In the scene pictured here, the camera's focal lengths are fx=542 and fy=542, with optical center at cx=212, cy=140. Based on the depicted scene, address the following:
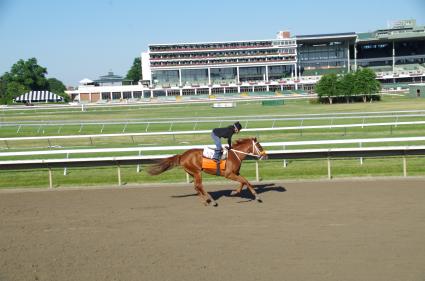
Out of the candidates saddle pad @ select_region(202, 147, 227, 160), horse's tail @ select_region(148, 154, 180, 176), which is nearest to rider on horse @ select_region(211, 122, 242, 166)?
saddle pad @ select_region(202, 147, 227, 160)

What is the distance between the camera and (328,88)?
63406 millimetres

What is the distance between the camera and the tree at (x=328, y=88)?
208ft

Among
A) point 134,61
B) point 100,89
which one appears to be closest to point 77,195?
point 100,89

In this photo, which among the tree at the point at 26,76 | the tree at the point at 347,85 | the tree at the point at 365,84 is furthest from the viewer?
the tree at the point at 26,76

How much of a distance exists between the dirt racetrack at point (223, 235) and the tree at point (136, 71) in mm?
136215

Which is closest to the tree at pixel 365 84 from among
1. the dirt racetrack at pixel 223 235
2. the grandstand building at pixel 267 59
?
the grandstand building at pixel 267 59

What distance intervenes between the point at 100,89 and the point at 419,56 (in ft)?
204

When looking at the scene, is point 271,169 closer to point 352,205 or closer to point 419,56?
point 352,205

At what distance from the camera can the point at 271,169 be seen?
14555 millimetres

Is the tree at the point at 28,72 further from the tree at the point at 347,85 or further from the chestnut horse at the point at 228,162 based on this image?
the chestnut horse at the point at 228,162

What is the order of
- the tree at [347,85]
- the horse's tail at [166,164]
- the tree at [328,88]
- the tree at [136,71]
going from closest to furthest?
the horse's tail at [166,164] → the tree at [328,88] → the tree at [347,85] → the tree at [136,71]

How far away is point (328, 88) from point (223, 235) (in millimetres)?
57935

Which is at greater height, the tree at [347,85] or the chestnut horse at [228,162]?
the tree at [347,85]

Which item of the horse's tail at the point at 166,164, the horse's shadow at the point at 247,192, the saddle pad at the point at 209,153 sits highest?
the saddle pad at the point at 209,153
